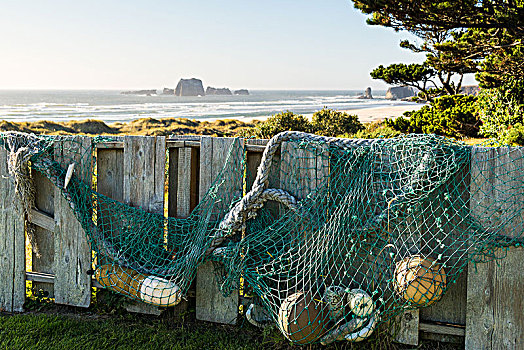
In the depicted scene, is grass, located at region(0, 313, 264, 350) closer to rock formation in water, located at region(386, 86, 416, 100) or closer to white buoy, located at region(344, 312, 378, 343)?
white buoy, located at region(344, 312, 378, 343)

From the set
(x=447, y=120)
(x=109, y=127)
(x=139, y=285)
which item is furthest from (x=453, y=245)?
(x=109, y=127)

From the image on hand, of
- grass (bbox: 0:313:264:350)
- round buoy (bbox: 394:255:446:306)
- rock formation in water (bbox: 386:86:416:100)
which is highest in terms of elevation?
rock formation in water (bbox: 386:86:416:100)

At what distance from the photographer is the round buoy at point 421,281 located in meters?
3.59

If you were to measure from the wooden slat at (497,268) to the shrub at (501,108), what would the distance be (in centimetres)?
983

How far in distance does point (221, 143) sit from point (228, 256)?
92 centimetres

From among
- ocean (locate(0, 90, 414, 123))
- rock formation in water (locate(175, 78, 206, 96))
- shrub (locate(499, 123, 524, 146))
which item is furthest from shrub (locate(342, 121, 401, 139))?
rock formation in water (locate(175, 78, 206, 96))

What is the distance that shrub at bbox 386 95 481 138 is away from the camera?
1614 cm

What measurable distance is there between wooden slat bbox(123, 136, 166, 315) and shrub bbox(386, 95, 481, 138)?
13529mm

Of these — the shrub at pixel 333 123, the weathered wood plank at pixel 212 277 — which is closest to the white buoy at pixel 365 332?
the weathered wood plank at pixel 212 277

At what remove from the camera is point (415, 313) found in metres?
3.82

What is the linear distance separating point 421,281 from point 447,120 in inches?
554

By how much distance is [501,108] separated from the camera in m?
13.7

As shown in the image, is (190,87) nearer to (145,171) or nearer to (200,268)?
(145,171)

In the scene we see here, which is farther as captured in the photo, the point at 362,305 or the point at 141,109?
the point at 141,109
